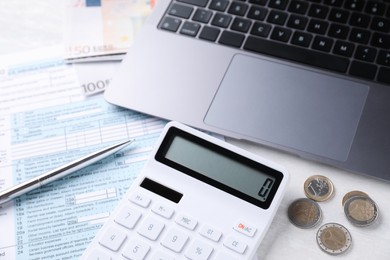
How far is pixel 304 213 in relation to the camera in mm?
494

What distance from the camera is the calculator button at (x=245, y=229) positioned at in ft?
1.50

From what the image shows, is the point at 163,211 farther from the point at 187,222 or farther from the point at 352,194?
the point at 352,194

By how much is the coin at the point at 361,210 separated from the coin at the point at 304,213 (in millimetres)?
26

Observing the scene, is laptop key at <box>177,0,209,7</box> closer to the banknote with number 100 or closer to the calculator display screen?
the banknote with number 100

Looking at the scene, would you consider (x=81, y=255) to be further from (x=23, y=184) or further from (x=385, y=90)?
(x=385, y=90)

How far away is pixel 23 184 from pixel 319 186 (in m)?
0.28

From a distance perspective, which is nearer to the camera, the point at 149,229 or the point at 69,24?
the point at 149,229

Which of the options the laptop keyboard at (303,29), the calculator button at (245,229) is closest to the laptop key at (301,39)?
the laptop keyboard at (303,29)

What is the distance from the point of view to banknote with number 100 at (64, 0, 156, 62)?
24.2 inches

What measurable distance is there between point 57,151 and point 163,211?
0.47ft

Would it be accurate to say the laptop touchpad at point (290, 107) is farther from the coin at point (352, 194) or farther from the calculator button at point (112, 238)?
the calculator button at point (112, 238)

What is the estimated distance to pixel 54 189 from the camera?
1.72ft

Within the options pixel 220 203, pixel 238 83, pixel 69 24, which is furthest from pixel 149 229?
pixel 69 24

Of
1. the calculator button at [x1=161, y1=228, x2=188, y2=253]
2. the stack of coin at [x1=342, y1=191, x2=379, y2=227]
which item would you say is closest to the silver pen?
the calculator button at [x1=161, y1=228, x2=188, y2=253]
